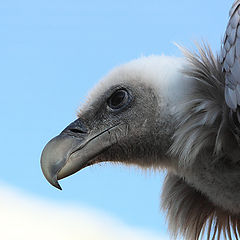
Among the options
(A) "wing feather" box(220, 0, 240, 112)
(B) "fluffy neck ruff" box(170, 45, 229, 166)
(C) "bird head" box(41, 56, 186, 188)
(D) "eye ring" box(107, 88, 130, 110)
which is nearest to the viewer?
(A) "wing feather" box(220, 0, 240, 112)

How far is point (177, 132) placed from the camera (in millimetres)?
3375

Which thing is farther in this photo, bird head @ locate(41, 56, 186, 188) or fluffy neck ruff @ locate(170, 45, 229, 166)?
bird head @ locate(41, 56, 186, 188)

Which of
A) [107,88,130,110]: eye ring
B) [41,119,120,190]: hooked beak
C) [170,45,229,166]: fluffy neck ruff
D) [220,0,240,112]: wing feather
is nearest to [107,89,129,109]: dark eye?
[107,88,130,110]: eye ring

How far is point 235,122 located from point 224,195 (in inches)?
13.0

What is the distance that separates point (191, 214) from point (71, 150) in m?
0.62

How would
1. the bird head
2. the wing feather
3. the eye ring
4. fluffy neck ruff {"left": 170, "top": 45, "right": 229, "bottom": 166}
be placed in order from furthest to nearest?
the eye ring
the bird head
fluffy neck ruff {"left": 170, "top": 45, "right": 229, "bottom": 166}
the wing feather

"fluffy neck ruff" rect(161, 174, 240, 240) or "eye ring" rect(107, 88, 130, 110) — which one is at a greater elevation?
"eye ring" rect(107, 88, 130, 110)

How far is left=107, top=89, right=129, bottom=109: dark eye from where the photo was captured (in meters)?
3.58

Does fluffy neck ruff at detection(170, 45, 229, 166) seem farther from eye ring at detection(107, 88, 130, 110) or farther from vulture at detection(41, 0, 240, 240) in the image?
eye ring at detection(107, 88, 130, 110)

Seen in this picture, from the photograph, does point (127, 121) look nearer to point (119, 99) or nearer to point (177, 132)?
point (119, 99)

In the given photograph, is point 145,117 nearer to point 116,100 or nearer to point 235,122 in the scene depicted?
point 116,100

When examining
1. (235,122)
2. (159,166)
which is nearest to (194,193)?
(159,166)

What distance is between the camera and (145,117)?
11.5 ft

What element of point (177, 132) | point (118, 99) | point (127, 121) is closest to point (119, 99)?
point (118, 99)
